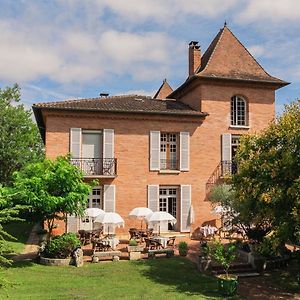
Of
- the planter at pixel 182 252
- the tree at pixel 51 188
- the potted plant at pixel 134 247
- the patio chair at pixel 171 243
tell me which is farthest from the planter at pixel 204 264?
the tree at pixel 51 188

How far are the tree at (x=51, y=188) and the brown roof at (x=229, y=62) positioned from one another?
11.0 meters

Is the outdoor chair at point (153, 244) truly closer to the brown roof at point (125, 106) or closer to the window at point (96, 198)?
the window at point (96, 198)

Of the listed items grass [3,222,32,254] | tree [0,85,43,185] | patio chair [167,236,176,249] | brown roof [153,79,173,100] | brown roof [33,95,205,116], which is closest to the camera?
patio chair [167,236,176,249]

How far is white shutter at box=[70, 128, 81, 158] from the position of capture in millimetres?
20797

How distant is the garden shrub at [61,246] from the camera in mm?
15664

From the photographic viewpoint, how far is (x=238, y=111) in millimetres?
23719

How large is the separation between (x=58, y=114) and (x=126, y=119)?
12.6 feet

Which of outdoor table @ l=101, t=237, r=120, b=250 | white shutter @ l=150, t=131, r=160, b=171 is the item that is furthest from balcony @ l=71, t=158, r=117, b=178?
outdoor table @ l=101, t=237, r=120, b=250

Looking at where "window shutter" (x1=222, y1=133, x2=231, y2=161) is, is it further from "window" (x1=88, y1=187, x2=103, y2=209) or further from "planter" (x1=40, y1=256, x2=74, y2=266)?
"planter" (x1=40, y1=256, x2=74, y2=266)

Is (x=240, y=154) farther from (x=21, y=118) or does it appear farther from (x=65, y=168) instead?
(x=21, y=118)

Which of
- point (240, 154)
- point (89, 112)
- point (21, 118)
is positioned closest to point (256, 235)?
point (240, 154)

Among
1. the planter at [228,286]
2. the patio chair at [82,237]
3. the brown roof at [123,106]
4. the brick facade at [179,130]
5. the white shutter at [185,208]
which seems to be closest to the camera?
the planter at [228,286]

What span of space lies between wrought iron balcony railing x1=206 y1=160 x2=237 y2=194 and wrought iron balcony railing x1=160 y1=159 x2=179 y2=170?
2191 mm

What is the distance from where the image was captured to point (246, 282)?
14.4 metres
